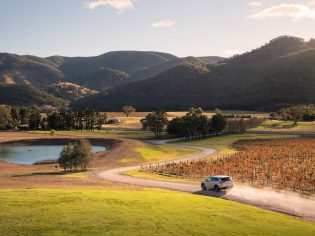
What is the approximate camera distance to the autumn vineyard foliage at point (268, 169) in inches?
1960

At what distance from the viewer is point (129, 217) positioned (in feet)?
82.7

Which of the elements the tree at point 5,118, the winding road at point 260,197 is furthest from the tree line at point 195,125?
the winding road at point 260,197

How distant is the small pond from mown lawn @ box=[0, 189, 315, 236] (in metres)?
80.5

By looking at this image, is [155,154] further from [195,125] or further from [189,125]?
[195,125]

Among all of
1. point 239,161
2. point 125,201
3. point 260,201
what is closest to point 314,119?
point 239,161

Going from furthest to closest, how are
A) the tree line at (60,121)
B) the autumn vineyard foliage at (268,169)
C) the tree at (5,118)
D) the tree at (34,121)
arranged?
the tree at (34,121) < the tree line at (60,121) < the tree at (5,118) < the autumn vineyard foliage at (268,169)

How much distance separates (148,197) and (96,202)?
5.07 meters

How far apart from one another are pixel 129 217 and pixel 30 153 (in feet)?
354

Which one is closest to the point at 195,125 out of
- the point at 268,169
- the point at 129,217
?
the point at 268,169

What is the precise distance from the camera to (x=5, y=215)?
24.8 metres

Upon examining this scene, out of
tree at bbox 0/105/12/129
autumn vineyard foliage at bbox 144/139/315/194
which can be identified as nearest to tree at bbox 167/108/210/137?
autumn vineyard foliage at bbox 144/139/315/194

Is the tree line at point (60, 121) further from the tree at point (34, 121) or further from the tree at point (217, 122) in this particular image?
the tree at point (217, 122)

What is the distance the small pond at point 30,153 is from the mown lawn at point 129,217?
80549mm

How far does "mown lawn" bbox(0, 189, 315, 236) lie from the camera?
23.0 metres
